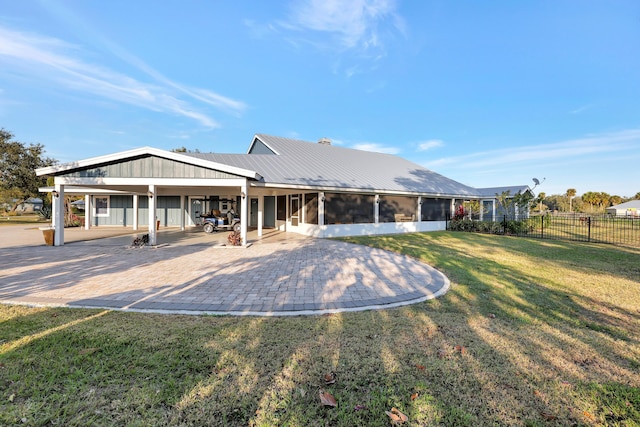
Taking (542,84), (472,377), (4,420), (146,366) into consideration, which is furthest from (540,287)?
(542,84)

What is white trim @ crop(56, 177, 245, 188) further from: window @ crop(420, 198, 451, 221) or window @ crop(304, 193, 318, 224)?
window @ crop(420, 198, 451, 221)

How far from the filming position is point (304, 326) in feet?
11.8

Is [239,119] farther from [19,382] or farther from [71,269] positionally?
[19,382]

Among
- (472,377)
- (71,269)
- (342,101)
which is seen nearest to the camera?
(472,377)

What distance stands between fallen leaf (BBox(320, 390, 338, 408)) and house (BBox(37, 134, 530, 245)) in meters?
9.06

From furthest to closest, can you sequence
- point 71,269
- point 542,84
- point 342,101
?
point 342,101 → point 542,84 → point 71,269

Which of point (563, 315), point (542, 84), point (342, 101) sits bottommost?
point (563, 315)

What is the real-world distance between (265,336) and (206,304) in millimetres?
1622

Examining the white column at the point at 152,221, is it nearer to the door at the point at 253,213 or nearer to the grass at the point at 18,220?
the door at the point at 253,213

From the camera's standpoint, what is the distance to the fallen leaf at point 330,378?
2389mm

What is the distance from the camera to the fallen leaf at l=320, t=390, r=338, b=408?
82.7 inches

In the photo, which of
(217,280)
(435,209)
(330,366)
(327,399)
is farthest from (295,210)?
(327,399)

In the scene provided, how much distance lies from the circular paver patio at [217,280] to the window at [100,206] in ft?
40.2

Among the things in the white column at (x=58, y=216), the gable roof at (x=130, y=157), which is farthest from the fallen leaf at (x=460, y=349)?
the white column at (x=58, y=216)
